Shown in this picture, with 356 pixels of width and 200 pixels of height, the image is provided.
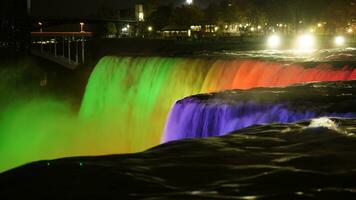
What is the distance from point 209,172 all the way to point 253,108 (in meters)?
5.14

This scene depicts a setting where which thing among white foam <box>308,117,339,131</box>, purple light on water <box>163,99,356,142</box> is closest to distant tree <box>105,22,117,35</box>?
purple light on water <box>163,99,356,142</box>

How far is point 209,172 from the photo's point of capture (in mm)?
6500

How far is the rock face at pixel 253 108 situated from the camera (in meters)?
10.8

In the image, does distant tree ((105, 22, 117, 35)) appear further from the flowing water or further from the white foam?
the white foam

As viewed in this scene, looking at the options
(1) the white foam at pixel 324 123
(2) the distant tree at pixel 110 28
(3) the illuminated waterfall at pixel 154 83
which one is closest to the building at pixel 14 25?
(3) the illuminated waterfall at pixel 154 83

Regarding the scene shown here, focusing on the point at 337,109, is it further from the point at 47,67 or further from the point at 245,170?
the point at 47,67

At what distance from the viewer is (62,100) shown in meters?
38.5

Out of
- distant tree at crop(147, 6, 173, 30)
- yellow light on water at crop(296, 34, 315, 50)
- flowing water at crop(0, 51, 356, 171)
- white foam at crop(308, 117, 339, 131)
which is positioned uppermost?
distant tree at crop(147, 6, 173, 30)

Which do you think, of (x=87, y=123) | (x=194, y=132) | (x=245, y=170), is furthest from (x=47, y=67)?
(x=245, y=170)

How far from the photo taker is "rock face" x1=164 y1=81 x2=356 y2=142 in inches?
427

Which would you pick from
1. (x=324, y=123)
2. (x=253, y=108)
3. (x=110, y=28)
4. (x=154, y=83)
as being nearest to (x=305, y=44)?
(x=154, y=83)

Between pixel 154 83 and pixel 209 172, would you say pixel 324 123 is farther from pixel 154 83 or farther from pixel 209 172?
pixel 154 83

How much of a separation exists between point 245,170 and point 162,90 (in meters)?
16.9

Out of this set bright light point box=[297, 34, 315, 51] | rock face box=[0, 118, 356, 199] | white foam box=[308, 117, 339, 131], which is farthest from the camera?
bright light point box=[297, 34, 315, 51]
